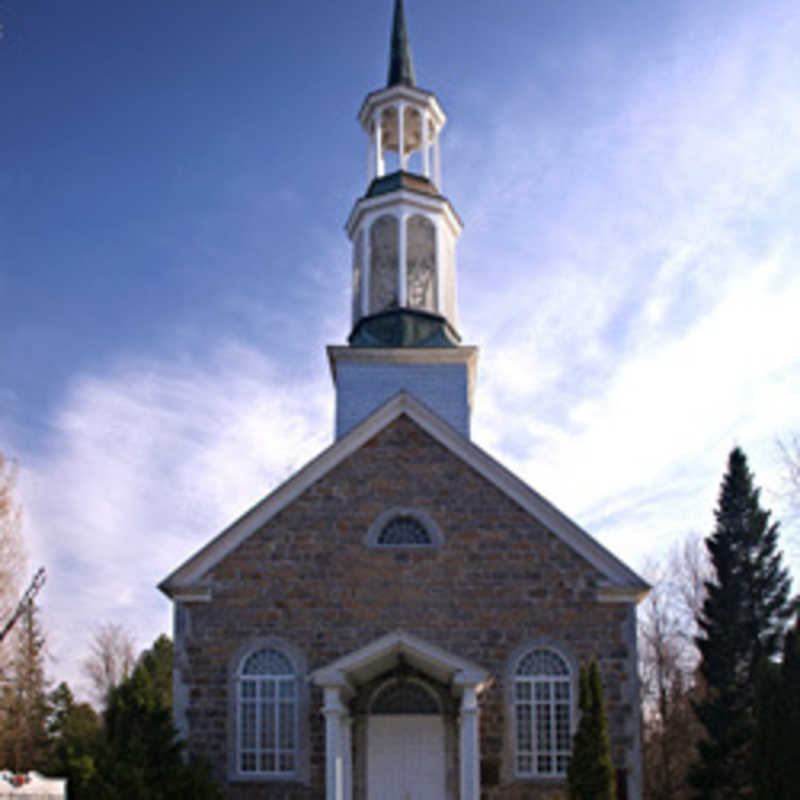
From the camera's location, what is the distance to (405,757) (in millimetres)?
17531

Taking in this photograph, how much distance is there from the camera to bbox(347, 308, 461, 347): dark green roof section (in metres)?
22.6

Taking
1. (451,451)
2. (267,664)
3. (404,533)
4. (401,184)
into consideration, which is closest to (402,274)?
(401,184)

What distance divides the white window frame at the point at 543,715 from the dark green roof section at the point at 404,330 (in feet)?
25.3

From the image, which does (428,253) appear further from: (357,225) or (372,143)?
(372,143)

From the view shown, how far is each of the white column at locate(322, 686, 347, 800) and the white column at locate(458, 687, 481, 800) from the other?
194 centimetres

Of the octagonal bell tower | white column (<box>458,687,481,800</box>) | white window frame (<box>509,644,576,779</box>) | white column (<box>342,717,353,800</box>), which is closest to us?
white column (<box>458,687,481,800</box>)

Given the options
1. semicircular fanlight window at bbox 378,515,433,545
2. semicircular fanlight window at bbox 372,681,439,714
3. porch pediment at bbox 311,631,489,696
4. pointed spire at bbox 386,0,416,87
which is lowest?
semicircular fanlight window at bbox 372,681,439,714

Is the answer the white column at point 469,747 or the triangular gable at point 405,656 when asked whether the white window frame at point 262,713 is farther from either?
the white column at point 469,747

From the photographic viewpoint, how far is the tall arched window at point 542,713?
17.2 meters

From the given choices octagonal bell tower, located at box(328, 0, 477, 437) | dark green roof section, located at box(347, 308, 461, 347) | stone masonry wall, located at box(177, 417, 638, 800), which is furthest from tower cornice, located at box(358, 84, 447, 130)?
stone masonry wall, located at box(177, 417, 638, 800)

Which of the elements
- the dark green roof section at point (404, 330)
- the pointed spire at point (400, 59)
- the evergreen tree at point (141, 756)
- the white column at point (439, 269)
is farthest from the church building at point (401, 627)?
the pointed spire at point (400, 59)

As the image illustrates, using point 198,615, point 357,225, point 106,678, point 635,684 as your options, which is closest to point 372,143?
point 357,225

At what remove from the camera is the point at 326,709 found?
1602cm

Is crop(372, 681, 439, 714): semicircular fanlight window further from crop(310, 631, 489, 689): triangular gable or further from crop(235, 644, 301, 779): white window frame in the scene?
crop(235, 644, 301, 779): white window frame
